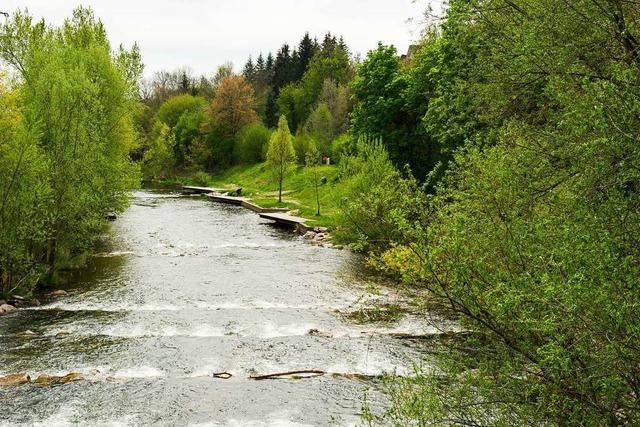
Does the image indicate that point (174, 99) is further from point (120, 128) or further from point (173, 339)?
point (173, 339)

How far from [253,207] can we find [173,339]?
38.0 metres

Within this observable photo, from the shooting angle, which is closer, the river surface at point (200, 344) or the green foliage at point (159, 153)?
the river surface at point (200, 344)

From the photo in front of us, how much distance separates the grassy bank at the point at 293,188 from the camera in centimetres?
4397

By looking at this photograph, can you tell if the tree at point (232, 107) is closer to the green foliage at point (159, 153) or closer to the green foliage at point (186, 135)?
the green foliage at point (186, 135)

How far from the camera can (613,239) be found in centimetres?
519

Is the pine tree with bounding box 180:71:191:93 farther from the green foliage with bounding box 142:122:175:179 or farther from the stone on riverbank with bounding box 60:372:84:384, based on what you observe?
the stone on riverbank with bounding box 60:372:84:384

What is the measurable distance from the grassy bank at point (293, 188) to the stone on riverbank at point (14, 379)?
24576mm

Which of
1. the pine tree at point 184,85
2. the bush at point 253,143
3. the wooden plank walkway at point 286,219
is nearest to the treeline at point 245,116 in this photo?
the bush at point 253,143

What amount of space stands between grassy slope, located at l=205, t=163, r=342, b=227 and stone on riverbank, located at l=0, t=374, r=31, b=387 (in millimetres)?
25647

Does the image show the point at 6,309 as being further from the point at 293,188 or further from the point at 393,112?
the point at 293,188

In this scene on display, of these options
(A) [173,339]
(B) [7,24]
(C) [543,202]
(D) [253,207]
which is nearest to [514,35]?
(C) [543,202]

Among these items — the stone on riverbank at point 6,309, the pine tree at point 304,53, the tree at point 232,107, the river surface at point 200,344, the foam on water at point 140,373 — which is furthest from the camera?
the pine tree at point 304,53

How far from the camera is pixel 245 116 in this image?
3489 inches

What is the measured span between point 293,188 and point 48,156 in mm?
42093
